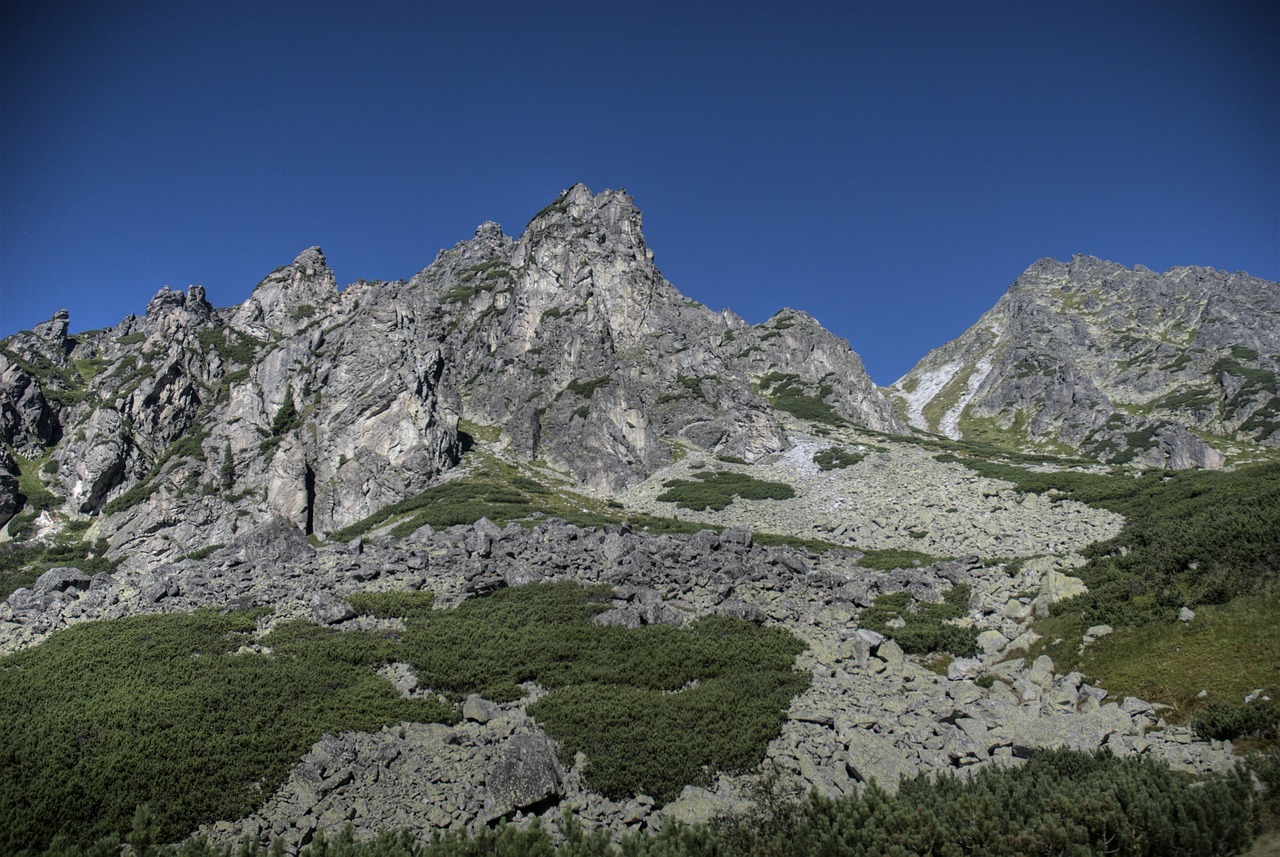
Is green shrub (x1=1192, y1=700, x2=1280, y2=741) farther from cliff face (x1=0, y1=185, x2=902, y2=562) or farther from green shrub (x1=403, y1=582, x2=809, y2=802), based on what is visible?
cliff face (x1=0, y1=185, x2=902, y2=562)

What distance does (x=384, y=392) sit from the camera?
75000 mm

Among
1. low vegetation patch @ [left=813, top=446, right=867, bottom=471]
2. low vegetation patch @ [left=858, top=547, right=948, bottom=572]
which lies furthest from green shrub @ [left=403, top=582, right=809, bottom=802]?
low vegetation patch @ [left=813, top=446, right=867, bottom=471]

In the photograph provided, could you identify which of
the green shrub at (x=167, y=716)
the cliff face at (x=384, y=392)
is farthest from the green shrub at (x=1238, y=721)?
the cliff face at (x=384, y=392)

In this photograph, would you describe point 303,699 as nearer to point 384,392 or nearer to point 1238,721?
point 1238,721

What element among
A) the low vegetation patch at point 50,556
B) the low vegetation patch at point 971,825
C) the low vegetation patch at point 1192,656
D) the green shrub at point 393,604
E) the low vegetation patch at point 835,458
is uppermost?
the low vegetation patch at point 835,458

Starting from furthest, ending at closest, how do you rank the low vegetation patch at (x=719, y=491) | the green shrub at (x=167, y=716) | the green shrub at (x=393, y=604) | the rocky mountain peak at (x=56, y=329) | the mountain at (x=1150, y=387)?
1. the rocky mountain peak at (x=56, y=329)
2. the mountain at (x=1150, y=387)
3. the low vegetation patch at (x=719, y=491)
4. the green shrub at (x=393, y=604)
5. the green shrub at (x=167, y=716)

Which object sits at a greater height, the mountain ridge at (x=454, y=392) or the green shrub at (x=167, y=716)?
the mountain ridge at (x=454, y=392)

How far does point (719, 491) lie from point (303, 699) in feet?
165

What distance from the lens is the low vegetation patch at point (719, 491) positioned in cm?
5984

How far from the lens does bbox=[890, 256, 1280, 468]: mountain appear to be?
12019 cm

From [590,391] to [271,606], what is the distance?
213 ft

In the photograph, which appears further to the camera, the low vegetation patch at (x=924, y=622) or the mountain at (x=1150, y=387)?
the mountain at (x=1150, y=387)

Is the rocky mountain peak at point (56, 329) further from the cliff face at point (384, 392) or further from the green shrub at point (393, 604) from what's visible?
the green shrub at point (393, 604)

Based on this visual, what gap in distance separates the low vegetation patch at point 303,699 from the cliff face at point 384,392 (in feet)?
164
